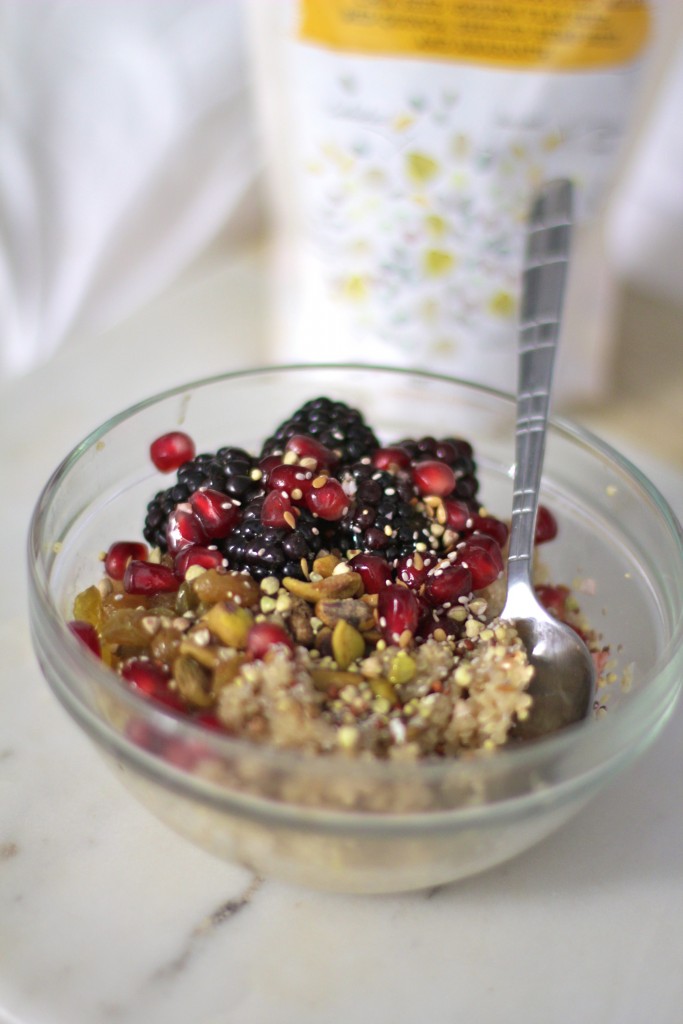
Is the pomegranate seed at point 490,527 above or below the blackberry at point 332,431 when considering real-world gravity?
below

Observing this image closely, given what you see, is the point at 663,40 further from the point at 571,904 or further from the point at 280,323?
the point at 571,904

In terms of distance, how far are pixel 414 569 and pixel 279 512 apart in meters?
0.14

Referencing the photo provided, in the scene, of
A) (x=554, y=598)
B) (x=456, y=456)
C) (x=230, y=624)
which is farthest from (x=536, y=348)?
(x=230, y=624)

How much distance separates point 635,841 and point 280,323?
1133mm

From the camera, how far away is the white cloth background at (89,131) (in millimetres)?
2184

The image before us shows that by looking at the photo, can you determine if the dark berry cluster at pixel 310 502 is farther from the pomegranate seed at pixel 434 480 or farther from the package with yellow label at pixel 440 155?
the package with yellow label at pixel 440 155

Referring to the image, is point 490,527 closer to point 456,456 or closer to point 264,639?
point 456,456

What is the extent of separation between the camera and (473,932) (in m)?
0.90

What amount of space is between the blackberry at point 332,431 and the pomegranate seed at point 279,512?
11 centimetres

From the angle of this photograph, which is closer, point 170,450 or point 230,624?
point 230,624

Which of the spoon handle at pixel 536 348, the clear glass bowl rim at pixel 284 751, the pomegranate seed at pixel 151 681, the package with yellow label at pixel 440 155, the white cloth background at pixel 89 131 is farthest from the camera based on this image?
the white cloth background at pixel 89 131

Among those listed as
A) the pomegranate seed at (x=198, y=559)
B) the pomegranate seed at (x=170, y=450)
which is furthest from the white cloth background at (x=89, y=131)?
the pomegranate seed at (x=198, y=559)

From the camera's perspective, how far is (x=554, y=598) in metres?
1.06

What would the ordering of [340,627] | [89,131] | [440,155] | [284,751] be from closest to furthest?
[284,751] → [340,627] → [440,155] → [89,131]
